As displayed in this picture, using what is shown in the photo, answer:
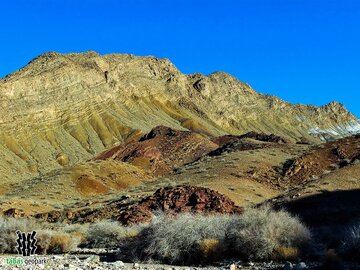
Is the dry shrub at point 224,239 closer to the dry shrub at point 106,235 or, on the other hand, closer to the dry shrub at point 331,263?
the dry shrub at point 331,263

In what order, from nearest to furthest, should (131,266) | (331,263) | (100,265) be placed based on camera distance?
(331,263)
(100,265)
(131,266)

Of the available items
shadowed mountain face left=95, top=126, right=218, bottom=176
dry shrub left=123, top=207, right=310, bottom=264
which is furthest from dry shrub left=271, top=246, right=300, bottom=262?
shadowed mountain face left=95, top=126, right=218, bottom=176

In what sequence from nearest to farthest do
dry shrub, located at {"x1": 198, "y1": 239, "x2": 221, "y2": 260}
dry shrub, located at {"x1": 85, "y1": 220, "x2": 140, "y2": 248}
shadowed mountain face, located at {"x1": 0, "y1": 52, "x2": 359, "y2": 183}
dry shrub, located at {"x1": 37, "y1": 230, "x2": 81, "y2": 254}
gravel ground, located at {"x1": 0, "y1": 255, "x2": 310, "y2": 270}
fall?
gravel ground, located at {"x1": 0, "y1": 255, "x2": 310, "y2": 270} < dry shrub, located at {"x1": 198, "y1": 239, "x2": 221, "y2": 260} < dry shrub, located at {"x1": 37, "y1": 230, "x2": 81, "y2": 254} < dry shrub, located at {"x1": 85, "y1": 220, "x2": 140, "y2": 248} < shadowed mountain face, located at {"x1": 0, "y1": 52, "x2": 359, "y2": 183}

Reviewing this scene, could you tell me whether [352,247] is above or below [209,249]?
above

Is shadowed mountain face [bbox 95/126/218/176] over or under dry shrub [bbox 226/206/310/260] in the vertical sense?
over

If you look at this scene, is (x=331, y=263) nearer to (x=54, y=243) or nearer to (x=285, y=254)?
(x=285, y=254)

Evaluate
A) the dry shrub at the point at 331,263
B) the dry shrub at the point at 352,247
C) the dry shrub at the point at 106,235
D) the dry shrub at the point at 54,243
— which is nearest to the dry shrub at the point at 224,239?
the dry shrub at the point at 352,247

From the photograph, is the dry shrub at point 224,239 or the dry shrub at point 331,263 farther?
the dry shrub at point 224,239

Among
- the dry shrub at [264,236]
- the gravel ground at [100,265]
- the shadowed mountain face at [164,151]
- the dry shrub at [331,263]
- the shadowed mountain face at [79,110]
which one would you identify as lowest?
the gravel ground at [100,265]

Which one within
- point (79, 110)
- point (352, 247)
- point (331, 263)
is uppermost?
point (79, 110)

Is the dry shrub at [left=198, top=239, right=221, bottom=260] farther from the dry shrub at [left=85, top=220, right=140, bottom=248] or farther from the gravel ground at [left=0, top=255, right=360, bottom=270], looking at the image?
the dry shrub at [left=85, top=220, right=140, bottom=248]

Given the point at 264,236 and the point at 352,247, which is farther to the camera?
the point at 264,236

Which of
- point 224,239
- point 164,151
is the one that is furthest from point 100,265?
point 164,151

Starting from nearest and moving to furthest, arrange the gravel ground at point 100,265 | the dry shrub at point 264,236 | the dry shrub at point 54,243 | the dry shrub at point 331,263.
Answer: the dry shrub at point 331,263
the gravel ground at point 100,265
the dry shrub at point 264,236
the dry shrub at point 54,243
